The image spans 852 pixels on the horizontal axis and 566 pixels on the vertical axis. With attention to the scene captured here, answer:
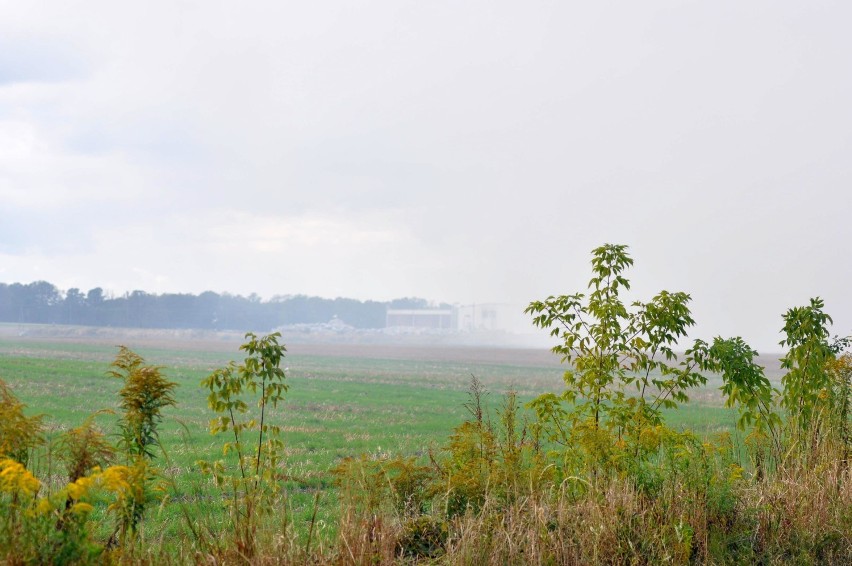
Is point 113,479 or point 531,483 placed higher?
point 113,479

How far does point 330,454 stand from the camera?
17.6 m

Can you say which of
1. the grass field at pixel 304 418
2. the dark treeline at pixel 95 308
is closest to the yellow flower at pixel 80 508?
the grass field at pixel 304 418

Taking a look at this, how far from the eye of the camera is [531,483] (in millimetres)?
6605

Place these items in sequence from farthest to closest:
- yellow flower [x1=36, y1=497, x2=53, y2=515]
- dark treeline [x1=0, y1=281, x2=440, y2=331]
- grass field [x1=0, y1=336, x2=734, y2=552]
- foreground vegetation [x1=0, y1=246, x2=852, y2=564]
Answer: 1. dark treeline [x1=0, y1=281, x2=440, y2=331]
2. grass field [x1=0, y1=336, x2=734, y2=552]
3. foreground vegetation [x1=0, y1=246, x2=852, y2=564]
4. yellow flower [x1=36, y1=497, x2=53, y2=515]

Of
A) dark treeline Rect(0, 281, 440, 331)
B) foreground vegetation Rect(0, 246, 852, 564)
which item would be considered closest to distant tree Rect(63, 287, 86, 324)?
dark treeline Rect(0, 281, 440, 331)

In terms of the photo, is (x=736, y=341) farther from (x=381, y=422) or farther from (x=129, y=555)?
(x=381, y=422)

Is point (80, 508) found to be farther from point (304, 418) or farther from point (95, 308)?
point (95, 308)

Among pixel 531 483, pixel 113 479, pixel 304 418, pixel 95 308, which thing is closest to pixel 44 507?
pixel 113 479

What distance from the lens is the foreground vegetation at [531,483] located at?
4.86 metres

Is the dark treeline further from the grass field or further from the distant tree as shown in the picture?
the grass field

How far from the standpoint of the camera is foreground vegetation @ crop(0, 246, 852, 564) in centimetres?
486

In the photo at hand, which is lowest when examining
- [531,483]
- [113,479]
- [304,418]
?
[304,418]

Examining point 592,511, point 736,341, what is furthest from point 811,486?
point 592,511

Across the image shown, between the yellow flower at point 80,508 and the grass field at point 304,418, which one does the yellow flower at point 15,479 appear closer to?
the yellow flower at point 80,508
